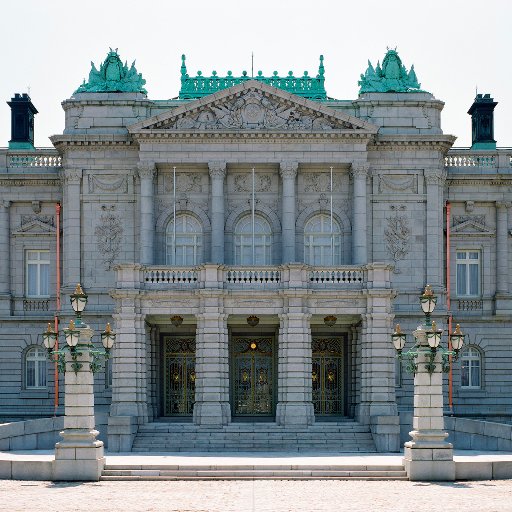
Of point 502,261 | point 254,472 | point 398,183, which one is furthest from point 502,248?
point 254,472

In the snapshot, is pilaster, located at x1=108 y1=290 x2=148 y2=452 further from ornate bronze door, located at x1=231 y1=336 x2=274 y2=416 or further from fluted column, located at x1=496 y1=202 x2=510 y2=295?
fluted column, located at x1=496 y1=202 x2=510 y2=295

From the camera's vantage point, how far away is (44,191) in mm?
73625

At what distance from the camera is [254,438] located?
5916 centimetres

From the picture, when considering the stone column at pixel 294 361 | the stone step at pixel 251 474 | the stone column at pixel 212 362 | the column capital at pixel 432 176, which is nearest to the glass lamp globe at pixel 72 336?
the stone step at pixel 251 474

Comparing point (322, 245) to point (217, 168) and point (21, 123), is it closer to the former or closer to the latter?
point (217, 168)

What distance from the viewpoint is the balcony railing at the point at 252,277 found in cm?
6194

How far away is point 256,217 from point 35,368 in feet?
48.0

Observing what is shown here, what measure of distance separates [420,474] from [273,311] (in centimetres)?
1800

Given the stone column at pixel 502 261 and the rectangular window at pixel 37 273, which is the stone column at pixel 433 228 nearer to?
the stone column at pixel 502 261

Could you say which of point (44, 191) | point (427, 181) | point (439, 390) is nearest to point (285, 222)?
point (427, 181)

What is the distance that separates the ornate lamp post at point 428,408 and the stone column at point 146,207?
24.4 meters

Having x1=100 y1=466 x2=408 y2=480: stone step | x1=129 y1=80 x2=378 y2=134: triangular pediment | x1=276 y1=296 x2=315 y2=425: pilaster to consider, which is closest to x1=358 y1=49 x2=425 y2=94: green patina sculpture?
x1=129 y1=80 x2=378 y2=134: triangular pediment

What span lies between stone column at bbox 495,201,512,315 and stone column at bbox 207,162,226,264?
15500 millimetres

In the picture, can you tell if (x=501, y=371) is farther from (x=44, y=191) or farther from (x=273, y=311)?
(x=44, y=191)
